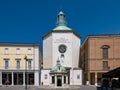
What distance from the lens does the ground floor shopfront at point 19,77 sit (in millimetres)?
84062

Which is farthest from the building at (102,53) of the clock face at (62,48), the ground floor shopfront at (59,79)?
the ground floor shopfront at (59,79)

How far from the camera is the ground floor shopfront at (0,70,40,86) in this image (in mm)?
84062

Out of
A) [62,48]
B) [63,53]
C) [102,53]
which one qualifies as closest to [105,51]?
[102,53]

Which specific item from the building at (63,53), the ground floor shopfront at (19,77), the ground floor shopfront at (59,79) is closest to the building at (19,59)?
the ground floor shopfront at (19,77)

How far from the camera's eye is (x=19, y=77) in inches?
3408

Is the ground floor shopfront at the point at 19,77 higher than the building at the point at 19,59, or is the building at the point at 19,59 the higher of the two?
the building at the point at 19,59

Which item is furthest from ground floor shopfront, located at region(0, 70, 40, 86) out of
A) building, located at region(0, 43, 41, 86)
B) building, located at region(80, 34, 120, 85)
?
building, located at region(80, 34, 120, 85)

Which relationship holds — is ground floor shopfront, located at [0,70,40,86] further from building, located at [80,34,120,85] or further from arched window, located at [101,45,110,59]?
arched window, located at [101,45,110,59]

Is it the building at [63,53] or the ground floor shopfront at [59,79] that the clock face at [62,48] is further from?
the ground floor shopfront at [59,79]

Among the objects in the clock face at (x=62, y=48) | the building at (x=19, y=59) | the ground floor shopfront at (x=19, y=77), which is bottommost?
the ground floor shopfront at (x=19, y=77)

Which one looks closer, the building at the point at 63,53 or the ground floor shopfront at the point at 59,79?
the ground floor shopfront at the point at 59,79

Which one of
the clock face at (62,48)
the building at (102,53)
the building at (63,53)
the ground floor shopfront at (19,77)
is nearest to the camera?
the building at (102,53)

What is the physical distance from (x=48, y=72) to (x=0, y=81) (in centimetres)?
1315

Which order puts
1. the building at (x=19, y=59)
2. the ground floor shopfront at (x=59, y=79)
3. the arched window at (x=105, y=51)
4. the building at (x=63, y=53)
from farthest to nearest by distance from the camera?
the building at (x=19, y=59), the building at (x=63, y=53), the arched window at (x=105, y=51), the ground floor shopfront at (x=59, y=79)
